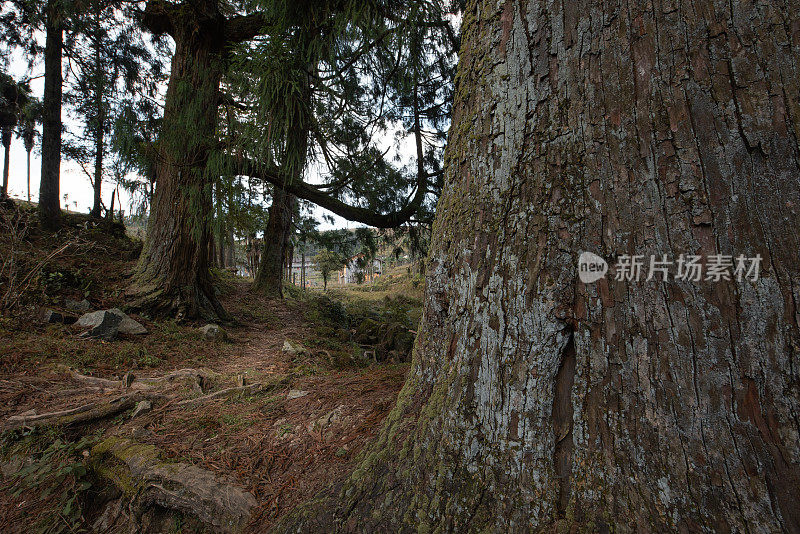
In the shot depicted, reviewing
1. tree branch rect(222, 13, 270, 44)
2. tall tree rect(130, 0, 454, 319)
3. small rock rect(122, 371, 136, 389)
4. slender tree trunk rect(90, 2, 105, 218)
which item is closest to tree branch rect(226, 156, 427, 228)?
tall tree rect(130, 0, 454, 319)

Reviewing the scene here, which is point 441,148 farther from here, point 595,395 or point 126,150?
point 595,395

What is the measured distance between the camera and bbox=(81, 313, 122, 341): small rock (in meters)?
3.50

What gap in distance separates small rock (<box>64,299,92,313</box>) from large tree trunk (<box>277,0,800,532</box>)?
443cm

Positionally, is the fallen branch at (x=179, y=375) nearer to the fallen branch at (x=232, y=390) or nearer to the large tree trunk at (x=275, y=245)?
the fallen branch at (x=232, y=390)

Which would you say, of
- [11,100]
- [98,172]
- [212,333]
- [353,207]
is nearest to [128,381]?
[212,333]

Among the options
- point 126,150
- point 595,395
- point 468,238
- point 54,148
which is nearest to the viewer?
point 595,395

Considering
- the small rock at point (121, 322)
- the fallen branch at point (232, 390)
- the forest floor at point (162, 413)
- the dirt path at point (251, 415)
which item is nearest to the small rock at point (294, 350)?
the forest floor at point (162, 413)

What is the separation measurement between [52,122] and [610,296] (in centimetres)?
1044

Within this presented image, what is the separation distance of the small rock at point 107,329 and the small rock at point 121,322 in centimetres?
3

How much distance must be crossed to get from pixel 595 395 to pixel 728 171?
0.59 meters

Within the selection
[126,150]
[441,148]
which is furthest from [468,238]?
[126,150]

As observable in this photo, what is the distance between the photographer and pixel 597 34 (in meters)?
0.93

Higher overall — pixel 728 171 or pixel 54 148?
pixel 54 148

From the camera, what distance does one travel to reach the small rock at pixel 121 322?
3.62m
